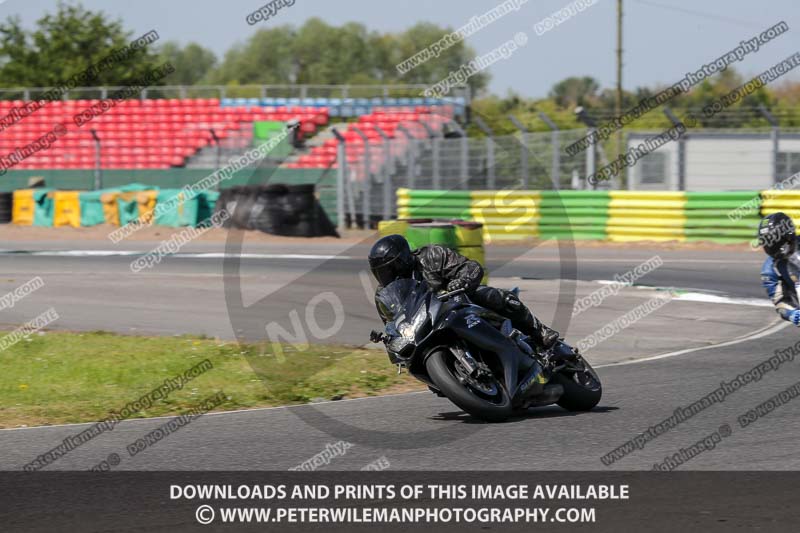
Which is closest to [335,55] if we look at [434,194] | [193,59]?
[193,59]

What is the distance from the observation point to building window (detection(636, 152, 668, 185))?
24266mm

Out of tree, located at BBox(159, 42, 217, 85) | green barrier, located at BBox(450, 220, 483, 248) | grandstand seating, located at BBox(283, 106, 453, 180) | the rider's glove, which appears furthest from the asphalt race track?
tree, located at BBox(159, 42, 217, 85)

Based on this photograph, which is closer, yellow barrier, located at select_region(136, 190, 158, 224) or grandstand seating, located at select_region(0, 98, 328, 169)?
yellow barrier, located at select_region(136, 190, 158, 224)

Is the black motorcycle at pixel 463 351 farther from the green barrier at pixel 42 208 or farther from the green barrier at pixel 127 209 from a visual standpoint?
the green barrier at pixel 42 208

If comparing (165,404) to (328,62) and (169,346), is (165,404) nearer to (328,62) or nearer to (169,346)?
(169,346)

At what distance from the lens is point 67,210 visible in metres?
29.0

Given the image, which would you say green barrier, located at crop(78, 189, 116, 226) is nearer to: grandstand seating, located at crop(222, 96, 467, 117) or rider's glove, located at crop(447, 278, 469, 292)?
grandstand seating, located at crop(222, 96, 467, 117)

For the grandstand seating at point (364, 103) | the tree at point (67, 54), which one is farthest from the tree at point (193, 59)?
the grandstand seating at point (364, 103)

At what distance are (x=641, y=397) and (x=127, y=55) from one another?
47.7 meters

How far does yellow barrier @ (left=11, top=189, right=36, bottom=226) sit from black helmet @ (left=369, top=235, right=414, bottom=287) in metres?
23.5

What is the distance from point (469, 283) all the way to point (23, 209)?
950 inches

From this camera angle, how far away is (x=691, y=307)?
48.2 feet

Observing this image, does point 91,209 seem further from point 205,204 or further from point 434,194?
point 434,194
